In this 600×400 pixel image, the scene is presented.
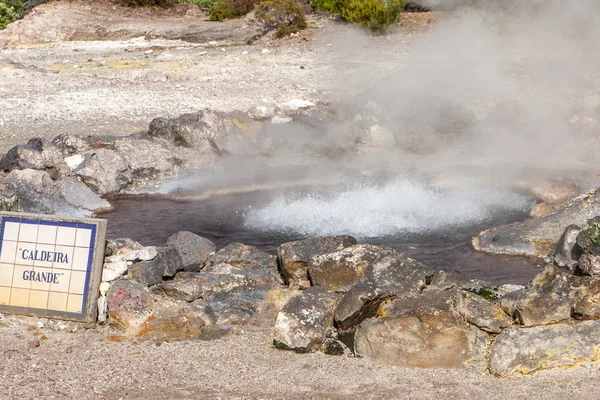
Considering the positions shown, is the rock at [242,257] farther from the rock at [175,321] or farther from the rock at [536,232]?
the rock at [536,232]

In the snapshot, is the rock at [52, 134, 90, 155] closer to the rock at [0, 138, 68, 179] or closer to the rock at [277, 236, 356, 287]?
the rock at [0, 138, 68, 179]

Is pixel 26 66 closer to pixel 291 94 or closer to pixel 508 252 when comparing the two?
pixel 291 94

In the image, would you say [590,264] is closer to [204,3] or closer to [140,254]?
[140,254]

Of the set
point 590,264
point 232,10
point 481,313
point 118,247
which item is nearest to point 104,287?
point 118,247

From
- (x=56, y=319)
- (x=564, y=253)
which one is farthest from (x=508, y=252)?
(x=56, y=319)

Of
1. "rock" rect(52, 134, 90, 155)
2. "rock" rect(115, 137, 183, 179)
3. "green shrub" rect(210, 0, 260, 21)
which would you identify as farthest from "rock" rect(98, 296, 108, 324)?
"green shrub" rect(210, 0, 260, 21)

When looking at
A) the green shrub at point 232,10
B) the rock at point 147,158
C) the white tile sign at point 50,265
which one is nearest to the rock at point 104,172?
the rock at point 147,158

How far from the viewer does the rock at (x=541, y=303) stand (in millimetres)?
5477

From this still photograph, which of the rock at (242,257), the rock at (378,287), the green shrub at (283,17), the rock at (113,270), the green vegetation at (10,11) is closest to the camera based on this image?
the rock at (378,287)

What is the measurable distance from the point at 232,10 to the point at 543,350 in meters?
16.2

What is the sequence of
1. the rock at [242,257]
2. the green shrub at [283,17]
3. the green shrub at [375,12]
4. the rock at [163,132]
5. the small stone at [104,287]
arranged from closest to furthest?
the small stone at [104,287], the rock at [242,257], the rock at [163,132], the green shrub at [375,12], the green shrub at [283,17]

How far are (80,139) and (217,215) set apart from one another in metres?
2.50

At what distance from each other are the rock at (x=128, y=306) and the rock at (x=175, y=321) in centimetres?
4

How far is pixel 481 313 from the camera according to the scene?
5539 mm
